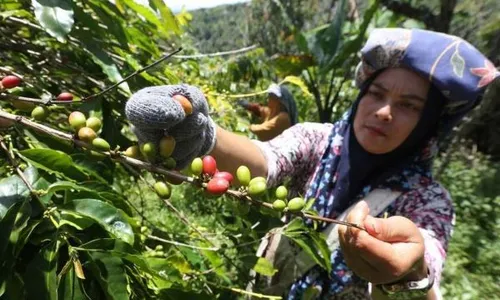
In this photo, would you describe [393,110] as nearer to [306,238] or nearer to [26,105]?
[306,238]

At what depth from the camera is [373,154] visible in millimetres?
1392

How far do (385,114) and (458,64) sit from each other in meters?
0.25

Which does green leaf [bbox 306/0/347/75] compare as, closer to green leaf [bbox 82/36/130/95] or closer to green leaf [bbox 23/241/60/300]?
green leaf [bbox 82/36/130/95]

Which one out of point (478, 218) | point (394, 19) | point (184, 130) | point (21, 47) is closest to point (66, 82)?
point (21, 47)

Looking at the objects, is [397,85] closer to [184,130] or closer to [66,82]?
[184,130]

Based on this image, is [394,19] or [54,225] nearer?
[54,225]

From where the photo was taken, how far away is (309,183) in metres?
1.53

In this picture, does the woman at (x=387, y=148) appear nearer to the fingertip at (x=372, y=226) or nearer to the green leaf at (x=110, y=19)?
the fingertip at (x=372, y=226)

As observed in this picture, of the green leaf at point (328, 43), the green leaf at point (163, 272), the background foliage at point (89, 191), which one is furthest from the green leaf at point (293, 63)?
the green leaf at point (163, 272)

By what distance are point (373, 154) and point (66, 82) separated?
0.95 meters

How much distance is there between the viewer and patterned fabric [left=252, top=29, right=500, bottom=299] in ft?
4.07

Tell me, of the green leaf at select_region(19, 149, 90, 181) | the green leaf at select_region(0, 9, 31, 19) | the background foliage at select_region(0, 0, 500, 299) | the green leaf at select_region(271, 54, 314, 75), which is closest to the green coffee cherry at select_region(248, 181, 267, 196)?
the background foliage at select_region(0, 0, 500, 299)

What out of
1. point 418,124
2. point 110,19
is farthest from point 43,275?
point 418,124

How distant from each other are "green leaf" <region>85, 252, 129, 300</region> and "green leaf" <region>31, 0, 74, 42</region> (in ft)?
1.51
